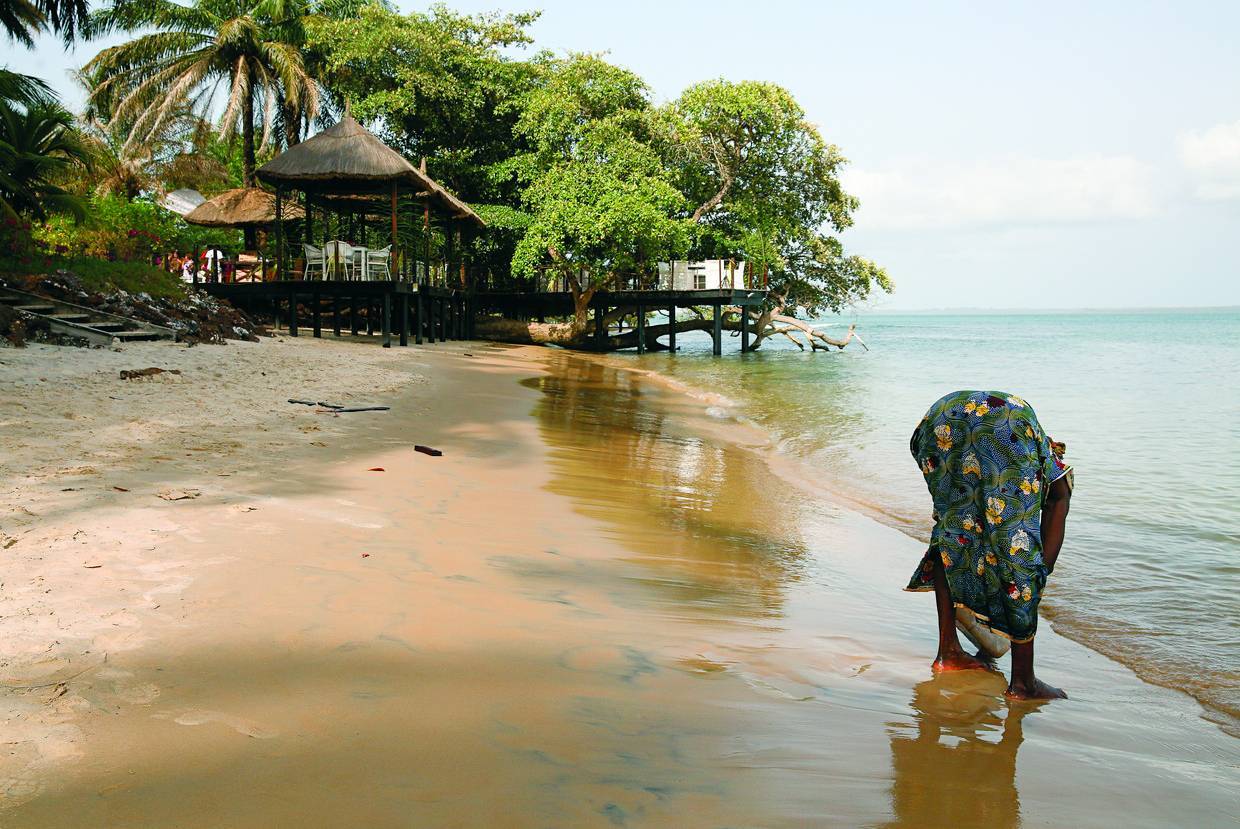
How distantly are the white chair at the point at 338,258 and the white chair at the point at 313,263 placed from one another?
17cm

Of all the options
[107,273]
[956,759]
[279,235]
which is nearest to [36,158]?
[107,273]

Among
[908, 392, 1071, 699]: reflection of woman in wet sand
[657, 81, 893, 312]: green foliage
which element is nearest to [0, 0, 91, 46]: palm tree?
[657, 81, 893, 312]: green foliage

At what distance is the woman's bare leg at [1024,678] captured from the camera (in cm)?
294

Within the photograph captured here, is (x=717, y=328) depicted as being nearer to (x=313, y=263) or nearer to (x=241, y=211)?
(x=313, y=263)

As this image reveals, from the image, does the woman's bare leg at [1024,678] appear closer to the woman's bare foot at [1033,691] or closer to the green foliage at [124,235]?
the woman's bare foot at [1033,691]

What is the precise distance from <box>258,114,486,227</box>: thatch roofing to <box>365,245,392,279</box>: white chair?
1574 millimetres

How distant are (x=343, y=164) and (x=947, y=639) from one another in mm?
18314

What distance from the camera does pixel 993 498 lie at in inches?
112

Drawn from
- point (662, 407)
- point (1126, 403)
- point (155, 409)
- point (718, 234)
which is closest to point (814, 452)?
point (662, 407)

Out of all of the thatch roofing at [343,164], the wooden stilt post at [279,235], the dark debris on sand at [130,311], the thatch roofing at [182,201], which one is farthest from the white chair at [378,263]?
the thatch roofing at [182,201]

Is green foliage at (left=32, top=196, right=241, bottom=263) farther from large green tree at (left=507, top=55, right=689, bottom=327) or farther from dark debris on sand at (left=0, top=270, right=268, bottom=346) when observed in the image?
large green tree at (left=507, top=55, right=689, bottom=327)

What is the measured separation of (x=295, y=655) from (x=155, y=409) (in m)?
5.17

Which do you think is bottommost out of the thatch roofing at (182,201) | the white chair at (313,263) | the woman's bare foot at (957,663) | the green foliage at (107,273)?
the woman's bare foot at (957,663)

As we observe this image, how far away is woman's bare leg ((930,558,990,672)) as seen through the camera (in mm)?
3111
